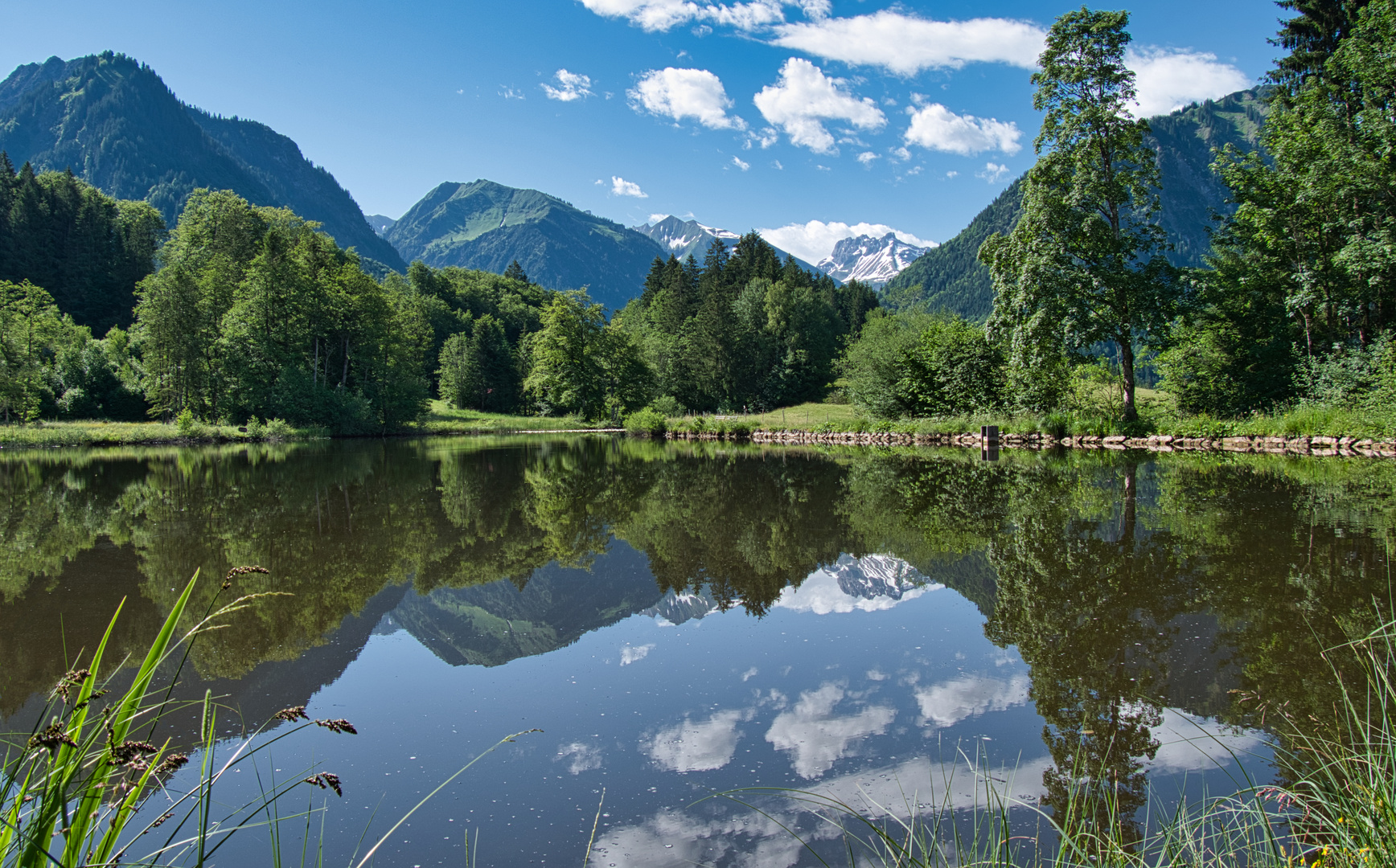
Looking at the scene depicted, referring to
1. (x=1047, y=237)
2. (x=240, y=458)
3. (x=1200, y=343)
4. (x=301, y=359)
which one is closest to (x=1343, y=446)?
(x=1200, y=343)

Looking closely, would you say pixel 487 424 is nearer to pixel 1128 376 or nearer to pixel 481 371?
pixel 481 371

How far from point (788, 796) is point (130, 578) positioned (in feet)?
24.4

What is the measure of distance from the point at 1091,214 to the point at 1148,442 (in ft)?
23.8

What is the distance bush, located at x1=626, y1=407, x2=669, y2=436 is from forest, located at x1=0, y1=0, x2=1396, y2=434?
6.59ft

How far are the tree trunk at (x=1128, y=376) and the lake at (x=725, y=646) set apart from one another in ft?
34.6

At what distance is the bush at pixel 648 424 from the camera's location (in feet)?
136

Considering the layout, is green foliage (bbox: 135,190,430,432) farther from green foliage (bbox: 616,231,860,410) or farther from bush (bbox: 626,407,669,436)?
green foliage (bbox: 616,231,860,410)

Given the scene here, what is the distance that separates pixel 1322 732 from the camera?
11.3 feet

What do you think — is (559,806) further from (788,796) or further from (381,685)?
(381,685)

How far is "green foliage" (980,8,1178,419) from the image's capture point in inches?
837

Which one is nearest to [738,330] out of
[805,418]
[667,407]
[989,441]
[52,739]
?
[667,407]

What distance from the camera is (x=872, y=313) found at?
69062 millimetres

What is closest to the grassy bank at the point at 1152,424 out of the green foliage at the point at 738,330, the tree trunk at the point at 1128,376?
the tree trunk at the point at 1128,376

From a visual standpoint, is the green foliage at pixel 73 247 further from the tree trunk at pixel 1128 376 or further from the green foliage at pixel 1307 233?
the green foliage at pixel 1307 233
